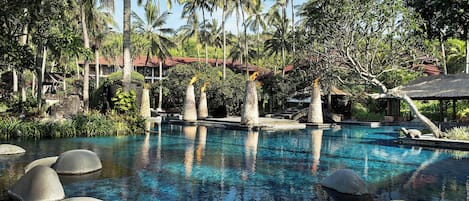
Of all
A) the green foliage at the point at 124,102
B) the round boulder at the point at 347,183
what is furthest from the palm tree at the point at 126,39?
the round boulder at the point at 347,183

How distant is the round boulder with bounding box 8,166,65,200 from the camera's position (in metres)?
7.12

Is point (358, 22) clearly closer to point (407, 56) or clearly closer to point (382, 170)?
point (407, 56)

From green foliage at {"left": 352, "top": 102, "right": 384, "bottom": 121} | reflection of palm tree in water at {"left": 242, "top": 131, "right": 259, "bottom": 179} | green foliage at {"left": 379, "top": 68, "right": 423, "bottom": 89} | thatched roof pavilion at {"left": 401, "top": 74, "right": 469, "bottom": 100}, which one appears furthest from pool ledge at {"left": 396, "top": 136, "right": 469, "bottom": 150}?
green foliage at {"left": 352, "top": 102, "right": 384, "bottom": 121}

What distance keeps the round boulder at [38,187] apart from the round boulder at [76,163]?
233cm

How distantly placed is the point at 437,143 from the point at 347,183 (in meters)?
9.26

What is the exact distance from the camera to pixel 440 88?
20906 millimetres

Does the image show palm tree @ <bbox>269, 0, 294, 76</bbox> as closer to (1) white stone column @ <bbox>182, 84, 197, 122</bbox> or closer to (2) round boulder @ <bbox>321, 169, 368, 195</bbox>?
(1) white stone column @ <bbox>182, 84, 197, 122</bbox>

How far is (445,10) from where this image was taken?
13844 millimetres

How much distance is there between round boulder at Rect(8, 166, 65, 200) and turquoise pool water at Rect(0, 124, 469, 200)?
0.49 metres

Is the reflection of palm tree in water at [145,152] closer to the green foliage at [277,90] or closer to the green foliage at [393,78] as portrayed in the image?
the green foliage at [277,90]

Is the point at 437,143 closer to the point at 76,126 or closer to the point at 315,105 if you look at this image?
the point at 315,105

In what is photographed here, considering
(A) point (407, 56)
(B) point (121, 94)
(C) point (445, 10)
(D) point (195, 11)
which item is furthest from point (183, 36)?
(C) point (445, 10)

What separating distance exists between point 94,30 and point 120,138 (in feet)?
46.8

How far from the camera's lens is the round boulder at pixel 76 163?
32.4 feet
